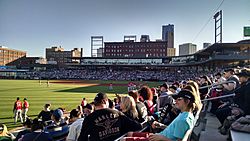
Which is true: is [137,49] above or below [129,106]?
above

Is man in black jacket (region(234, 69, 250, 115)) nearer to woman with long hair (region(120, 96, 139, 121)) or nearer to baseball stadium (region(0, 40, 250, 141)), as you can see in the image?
baseball stadium (region(0, 40, 250, 141))

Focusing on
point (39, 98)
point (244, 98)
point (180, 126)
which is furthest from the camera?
point (39, 98)

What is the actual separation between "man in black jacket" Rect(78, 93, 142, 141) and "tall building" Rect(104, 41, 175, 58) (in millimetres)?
107472

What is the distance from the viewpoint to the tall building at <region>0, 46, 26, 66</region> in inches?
5591

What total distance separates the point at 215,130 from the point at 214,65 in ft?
190

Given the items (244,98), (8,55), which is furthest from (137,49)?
(244,98)

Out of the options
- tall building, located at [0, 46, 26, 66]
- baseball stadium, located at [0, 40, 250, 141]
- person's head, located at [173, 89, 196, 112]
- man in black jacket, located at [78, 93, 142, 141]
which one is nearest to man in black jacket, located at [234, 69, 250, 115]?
baseball stadium, located at [0, 40, 250, 141]

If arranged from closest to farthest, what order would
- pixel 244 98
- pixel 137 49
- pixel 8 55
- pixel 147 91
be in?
pixel 244 98, pixel 147 91, pixel 137 49, pixel 8 55

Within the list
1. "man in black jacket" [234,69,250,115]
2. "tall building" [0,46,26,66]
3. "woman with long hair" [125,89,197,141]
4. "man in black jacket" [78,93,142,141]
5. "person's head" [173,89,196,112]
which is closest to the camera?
"woman with long hair" [125,89,197,141]

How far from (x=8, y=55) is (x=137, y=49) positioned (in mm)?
87120

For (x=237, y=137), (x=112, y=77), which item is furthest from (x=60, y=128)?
(x=112, y=77)

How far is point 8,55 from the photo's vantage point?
149 metres

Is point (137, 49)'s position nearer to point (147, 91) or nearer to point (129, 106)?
point (147, 91)

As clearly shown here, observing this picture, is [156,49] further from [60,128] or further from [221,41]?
[60,128]
